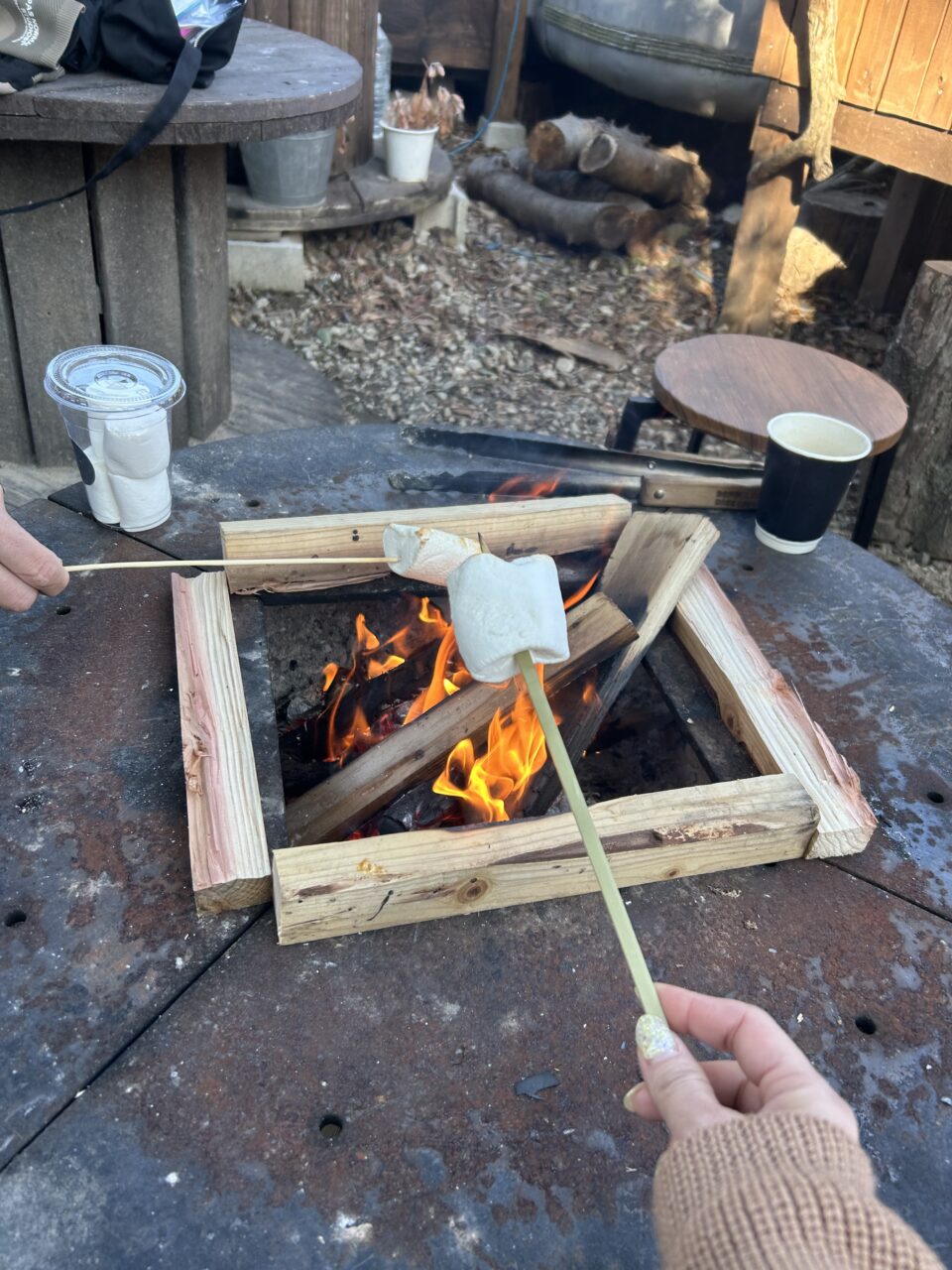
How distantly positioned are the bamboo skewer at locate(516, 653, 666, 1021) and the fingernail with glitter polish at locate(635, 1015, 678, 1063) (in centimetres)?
Result: 2

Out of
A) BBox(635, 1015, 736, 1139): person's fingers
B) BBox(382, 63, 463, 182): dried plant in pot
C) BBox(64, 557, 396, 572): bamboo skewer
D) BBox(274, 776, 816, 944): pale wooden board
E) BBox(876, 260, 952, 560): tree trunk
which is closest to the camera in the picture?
BBox(635, 1015, 736, 1139): person's fingers

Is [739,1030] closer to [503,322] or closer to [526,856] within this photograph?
[526,856]

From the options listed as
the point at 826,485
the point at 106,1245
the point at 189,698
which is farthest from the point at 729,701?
the point at 106,1245

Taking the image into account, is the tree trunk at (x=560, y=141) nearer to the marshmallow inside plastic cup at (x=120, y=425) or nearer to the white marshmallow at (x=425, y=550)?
the marshmallow inside plastic cup at (x=120, y=425)

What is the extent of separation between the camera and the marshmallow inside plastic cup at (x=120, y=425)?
2.22 m

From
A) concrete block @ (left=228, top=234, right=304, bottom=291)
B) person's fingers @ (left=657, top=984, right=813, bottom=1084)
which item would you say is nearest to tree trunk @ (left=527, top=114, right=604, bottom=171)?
concrete block @ (left=228, top=234, right=304, bottom=291)

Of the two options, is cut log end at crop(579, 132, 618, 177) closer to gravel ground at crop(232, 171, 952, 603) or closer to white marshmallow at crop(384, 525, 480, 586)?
gravel ground at crop(232, 171, 952, 603)

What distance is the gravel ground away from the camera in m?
5.60

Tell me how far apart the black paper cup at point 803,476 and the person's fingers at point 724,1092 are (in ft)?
5.33

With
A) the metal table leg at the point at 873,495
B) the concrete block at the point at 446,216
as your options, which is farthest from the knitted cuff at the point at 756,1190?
the concrete block at the point at 446,216

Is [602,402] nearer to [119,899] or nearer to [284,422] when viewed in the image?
[284,422]

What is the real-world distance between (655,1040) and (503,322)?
18.7 ft

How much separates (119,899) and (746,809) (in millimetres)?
1023

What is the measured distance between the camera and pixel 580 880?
171 cm
